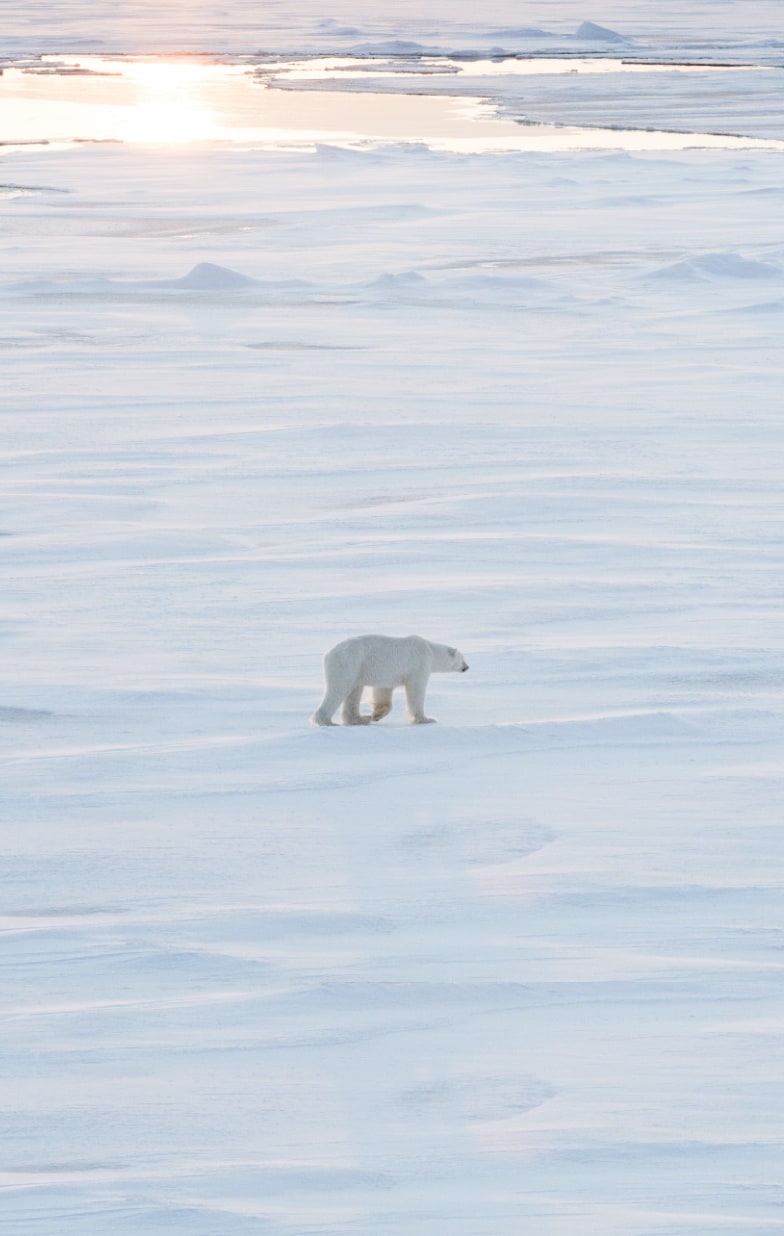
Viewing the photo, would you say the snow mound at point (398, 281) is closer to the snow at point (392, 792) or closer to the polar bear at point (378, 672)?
the snow at point (392, 792)

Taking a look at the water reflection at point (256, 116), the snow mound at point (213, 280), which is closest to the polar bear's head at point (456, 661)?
the snow mound at point (213, 280)

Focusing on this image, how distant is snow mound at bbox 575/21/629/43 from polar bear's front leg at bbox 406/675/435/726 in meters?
26.3

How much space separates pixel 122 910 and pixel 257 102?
66.7 feet

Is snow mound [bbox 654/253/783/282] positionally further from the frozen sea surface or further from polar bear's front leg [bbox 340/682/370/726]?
the frozen sea surface

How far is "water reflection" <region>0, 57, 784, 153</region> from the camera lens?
1823 cm

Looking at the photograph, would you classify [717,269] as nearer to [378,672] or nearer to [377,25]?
[378,672]

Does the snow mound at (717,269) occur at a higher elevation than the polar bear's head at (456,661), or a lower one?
higher

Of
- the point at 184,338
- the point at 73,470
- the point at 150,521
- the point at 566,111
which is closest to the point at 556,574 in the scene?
the point at 150,521

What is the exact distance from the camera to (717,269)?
10742 millimetres

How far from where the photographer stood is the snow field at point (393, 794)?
252 centimetres

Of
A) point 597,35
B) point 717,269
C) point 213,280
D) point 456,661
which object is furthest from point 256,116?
point 456,661

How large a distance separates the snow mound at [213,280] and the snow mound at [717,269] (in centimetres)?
253

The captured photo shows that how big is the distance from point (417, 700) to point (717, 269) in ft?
24.2

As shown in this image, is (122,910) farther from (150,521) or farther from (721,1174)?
(150,521)
